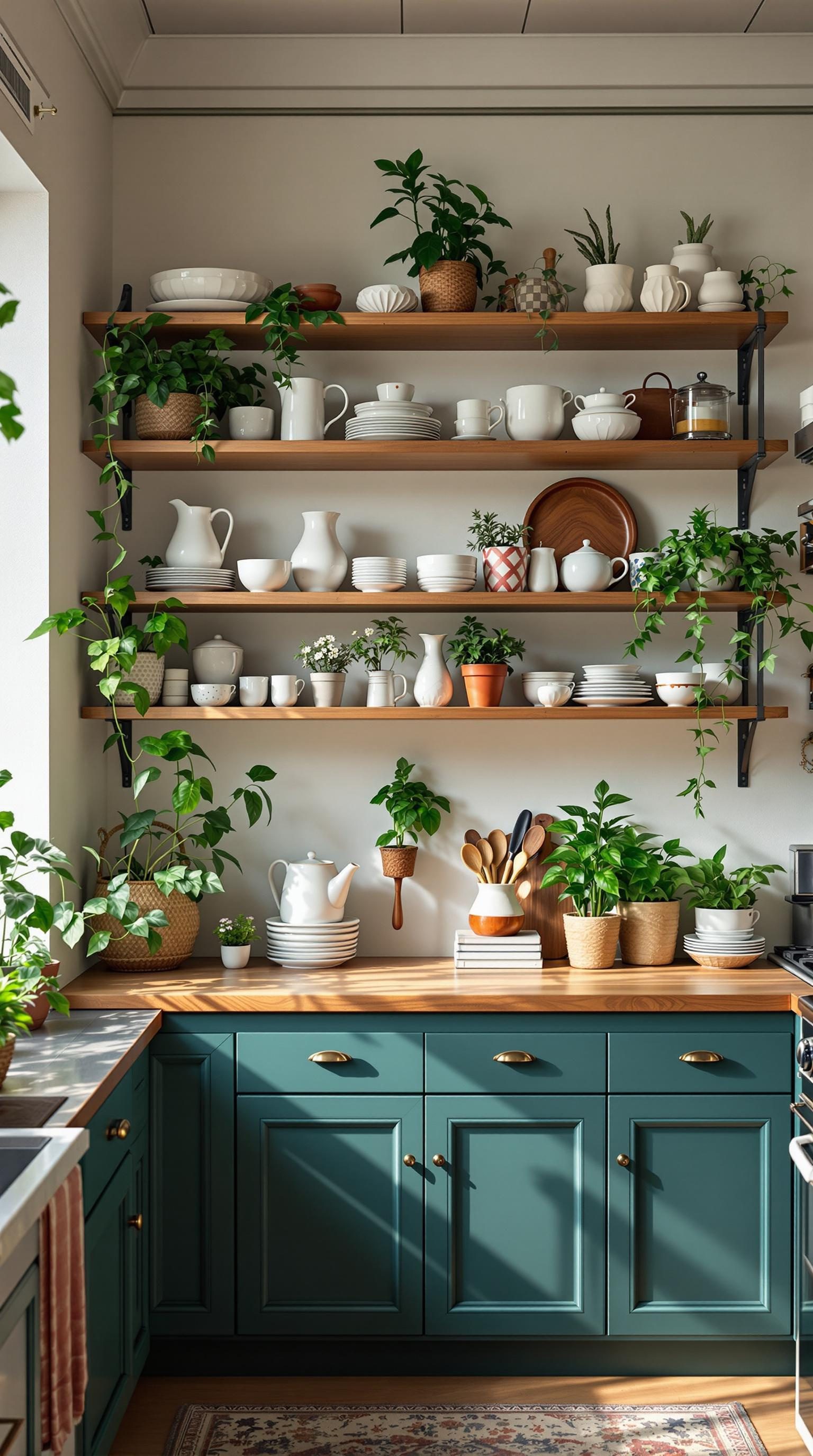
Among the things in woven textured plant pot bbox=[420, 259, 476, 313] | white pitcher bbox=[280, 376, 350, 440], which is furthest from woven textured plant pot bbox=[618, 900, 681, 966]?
woven textured plant pot bbox=[420, 259, 476, 313]

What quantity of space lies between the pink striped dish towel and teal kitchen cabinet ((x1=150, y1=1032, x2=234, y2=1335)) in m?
0.82

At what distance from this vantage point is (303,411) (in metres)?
2.97

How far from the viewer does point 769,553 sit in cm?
298

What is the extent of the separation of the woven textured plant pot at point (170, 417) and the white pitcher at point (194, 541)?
0.54 ft

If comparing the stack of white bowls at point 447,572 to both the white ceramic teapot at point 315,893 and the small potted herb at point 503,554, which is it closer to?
the small potted herb at point 503,554

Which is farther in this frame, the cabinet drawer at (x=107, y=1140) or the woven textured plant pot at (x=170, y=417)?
the woven textured plant pot at (x=170, y=417)

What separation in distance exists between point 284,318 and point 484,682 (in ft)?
3.22

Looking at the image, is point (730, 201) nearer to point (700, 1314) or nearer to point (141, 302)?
point (141, 302)

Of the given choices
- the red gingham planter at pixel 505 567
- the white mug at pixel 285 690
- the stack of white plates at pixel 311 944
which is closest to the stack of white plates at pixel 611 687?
the red gingham planter at pixel 505 567

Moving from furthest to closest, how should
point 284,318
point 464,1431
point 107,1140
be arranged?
1. point 284,318
2. point 464,1431
3. point 107,1140

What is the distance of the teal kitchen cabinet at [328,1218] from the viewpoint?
8.60 ft

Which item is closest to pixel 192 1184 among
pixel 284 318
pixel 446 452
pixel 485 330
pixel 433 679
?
pixel 433 679

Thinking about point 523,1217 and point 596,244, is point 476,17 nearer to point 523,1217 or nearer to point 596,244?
point 596,244

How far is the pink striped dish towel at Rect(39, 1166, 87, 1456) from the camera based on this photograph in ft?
5.46
